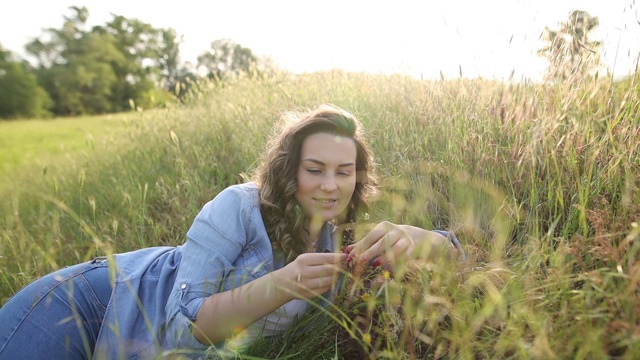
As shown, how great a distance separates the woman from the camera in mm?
1665

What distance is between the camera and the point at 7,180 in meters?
5.56

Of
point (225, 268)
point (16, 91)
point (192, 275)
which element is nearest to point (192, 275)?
point (192, 275)

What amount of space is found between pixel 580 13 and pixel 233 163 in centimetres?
255

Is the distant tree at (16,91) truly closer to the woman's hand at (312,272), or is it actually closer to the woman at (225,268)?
the woman at (225,268)

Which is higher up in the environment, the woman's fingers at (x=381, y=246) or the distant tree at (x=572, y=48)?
the distant tree at (x=572, y=48)

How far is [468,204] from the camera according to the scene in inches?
80.0

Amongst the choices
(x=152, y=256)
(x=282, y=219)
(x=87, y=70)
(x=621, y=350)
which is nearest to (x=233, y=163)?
(x=152, y=256)

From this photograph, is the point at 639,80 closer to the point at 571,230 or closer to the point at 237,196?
the point at 571,230

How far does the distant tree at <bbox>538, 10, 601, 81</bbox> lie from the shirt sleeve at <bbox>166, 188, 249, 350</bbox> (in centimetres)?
139

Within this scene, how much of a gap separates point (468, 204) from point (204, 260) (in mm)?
1067

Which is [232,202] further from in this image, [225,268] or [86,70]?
[86,70]

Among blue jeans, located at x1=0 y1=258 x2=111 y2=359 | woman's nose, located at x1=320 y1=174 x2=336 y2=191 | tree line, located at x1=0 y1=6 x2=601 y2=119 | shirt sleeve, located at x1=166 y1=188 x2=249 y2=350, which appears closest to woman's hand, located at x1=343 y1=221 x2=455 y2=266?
woman's nose, located at x1=320 y1=174 x2=336 y2=191

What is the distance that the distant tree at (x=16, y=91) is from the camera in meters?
26.3

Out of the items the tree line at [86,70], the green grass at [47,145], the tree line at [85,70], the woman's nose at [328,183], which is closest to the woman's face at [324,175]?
the woman's nose at [328,183]
